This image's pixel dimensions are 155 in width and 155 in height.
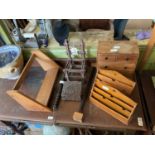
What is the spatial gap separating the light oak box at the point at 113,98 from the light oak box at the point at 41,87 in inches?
14.7

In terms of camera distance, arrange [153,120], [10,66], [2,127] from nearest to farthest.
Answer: [153,120] → [10,66] → [2,127]

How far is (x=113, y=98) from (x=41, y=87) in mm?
616

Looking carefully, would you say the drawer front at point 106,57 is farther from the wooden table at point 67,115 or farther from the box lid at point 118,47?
the wooden table at point 67,115

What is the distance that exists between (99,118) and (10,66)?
2.78 ft

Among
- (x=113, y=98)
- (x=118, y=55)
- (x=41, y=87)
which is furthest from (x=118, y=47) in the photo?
(x=41, y=87)

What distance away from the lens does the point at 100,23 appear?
143 centimetres

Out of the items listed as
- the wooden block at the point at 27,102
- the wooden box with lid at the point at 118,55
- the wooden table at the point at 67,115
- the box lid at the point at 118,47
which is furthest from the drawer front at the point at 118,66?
the wooden block at the point at 27,102

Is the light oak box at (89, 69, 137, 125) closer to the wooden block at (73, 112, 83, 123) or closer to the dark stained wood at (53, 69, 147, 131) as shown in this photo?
the dark stained wood at (53, 69, 147, 131)

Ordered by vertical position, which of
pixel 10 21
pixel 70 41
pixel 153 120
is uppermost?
pixel 10 21

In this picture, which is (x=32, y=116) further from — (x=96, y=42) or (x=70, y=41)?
(x=96, y=42)

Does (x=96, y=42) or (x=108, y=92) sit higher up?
(x=96, y=42)

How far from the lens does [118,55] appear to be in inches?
44.8

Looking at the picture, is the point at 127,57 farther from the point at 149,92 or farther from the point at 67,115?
the point at 67,115
